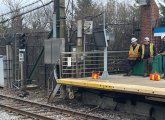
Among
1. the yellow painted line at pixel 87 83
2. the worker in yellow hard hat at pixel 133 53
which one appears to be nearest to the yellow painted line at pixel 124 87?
the yellow painted line at pixel 87 83

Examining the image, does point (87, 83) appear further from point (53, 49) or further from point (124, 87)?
point (53, 49)

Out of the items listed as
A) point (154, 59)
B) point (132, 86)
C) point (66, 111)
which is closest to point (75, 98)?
point (66, 111)

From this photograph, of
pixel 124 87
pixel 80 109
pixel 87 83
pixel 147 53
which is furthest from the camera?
pixel 147 53

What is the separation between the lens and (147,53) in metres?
13.4

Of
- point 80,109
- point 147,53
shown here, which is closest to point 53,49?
point 80,109

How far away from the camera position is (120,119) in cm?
1070

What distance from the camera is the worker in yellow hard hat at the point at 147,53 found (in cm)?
1331

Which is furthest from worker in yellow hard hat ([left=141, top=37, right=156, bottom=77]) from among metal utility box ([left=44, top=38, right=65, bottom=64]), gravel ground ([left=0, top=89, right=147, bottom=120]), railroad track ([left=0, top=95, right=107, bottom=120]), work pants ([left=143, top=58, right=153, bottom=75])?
railroad track ([left=0, top=95, right=107, bottom=120])

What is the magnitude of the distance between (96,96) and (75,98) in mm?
1634

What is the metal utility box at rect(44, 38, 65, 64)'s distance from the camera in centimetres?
1473

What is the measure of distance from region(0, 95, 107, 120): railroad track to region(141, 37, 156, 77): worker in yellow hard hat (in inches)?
139

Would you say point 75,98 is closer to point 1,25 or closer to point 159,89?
point 159,89

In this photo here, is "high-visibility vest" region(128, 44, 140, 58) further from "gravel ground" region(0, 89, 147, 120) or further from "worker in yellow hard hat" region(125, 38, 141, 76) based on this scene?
"gravel ground" region(0, 89, 147, 120)

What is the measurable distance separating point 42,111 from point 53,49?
345 cm
